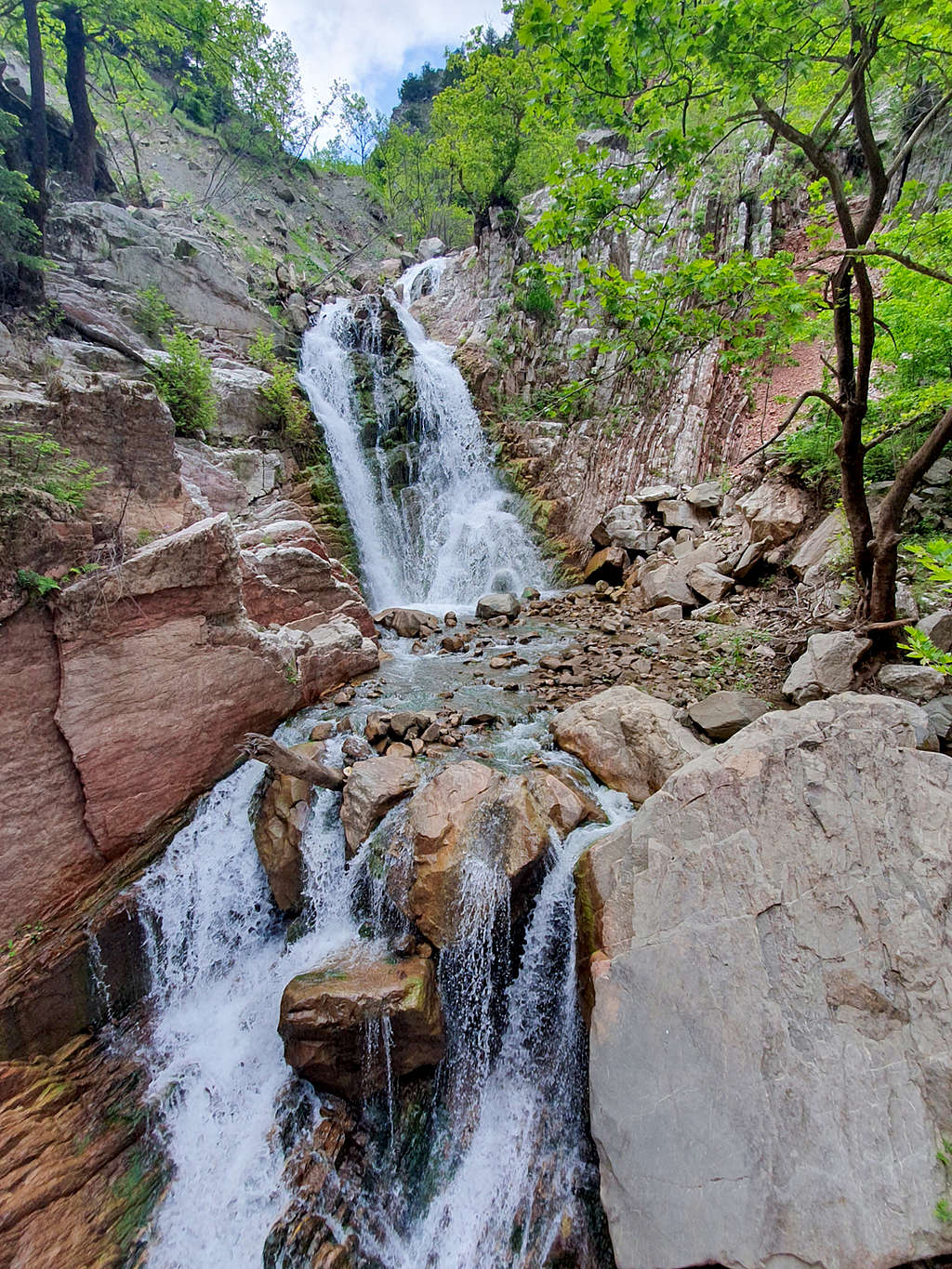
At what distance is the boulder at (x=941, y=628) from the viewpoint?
197 inches

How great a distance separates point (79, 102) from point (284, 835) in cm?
2019

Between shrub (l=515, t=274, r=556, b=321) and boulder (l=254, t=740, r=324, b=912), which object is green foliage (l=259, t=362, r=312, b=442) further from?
boulder (l=254, t=740, r=324, b=912)

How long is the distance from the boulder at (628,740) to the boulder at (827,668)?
4.71 ft

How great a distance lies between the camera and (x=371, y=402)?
1484 centimetres

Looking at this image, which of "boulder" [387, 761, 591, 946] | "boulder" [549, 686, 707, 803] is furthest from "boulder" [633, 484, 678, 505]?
"boulder" [387, 761, 591, 946]

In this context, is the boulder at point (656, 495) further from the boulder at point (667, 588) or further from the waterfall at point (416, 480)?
the waterfall at point (416, 480)

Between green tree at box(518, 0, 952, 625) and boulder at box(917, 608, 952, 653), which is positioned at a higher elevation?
green tree at box(518, 0, 952, 625)

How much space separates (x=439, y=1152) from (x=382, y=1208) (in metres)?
0.44

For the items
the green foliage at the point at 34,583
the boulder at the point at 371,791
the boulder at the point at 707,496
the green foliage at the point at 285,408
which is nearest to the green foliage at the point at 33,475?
the green foliage at the point at 34,583

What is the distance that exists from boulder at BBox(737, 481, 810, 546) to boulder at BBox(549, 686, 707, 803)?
17.3 feet

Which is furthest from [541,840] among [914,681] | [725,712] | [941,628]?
[941,628]

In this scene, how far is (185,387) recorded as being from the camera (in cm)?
1023

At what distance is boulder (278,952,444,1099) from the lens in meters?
3.51

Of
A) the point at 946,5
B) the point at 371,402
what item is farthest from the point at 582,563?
the point at 946,5
